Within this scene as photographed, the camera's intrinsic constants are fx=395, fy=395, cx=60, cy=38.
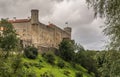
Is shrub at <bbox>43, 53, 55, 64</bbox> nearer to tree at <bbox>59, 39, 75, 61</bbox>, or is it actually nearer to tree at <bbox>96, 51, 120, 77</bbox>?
tree at <bbox>59, 39, 75, 61</bbox>

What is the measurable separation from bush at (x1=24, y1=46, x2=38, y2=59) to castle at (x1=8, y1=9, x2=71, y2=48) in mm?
4094

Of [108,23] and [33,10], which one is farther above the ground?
[33,10]

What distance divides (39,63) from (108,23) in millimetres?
85581

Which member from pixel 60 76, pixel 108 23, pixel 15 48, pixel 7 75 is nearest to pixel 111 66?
pixel 108 23

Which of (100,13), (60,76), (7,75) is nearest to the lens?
(100,13)

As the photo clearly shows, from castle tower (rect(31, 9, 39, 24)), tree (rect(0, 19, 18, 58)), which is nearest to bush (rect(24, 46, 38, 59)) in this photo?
tree (rect(0, 19, 18, 58))

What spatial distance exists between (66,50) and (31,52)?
63.6 ft

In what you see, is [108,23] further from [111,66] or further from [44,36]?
[44,36]

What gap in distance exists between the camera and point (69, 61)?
119875 millimetres

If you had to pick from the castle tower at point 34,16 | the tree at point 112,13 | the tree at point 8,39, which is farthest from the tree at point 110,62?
the castle tower at point 34,16

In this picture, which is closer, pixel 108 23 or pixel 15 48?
pixel 108 23

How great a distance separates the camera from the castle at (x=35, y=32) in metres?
112

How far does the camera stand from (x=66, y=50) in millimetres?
118000

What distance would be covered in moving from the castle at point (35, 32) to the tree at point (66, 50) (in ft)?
13.3
